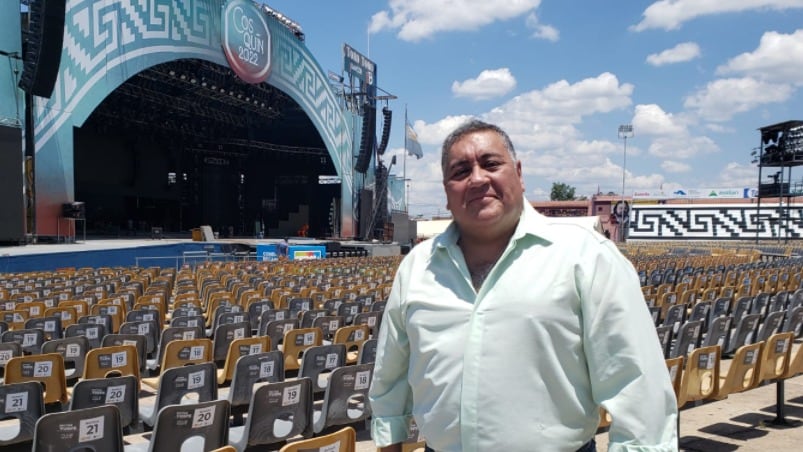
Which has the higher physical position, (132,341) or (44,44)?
(44,44)

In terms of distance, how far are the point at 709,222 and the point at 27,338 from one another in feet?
196

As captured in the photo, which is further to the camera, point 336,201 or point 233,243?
point 336,201

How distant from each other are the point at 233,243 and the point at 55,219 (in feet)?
30.7

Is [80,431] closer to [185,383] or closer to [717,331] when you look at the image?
[185,383]

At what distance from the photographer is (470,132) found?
64.6 inches

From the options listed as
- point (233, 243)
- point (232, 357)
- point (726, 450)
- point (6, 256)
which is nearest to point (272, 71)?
point (233, 243)

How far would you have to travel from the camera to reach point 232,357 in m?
4.85

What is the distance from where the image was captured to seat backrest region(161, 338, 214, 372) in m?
4.75

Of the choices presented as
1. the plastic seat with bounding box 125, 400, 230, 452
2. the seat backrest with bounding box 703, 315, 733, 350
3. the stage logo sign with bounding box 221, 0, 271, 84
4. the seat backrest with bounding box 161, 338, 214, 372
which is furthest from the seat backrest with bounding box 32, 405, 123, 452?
the stage logo sign with bounding box 221, 0, 271, 84

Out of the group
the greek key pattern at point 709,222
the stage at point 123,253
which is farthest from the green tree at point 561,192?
the stage at point 123,253

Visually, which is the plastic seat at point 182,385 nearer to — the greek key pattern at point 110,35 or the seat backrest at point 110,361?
the seat backrest at point 110,361

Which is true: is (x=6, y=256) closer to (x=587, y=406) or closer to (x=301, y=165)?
(x=587, y=406)

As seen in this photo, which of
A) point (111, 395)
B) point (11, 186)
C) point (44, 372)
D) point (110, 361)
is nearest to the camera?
point (111, 395)

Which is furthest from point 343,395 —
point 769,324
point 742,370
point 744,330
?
point 769,324
